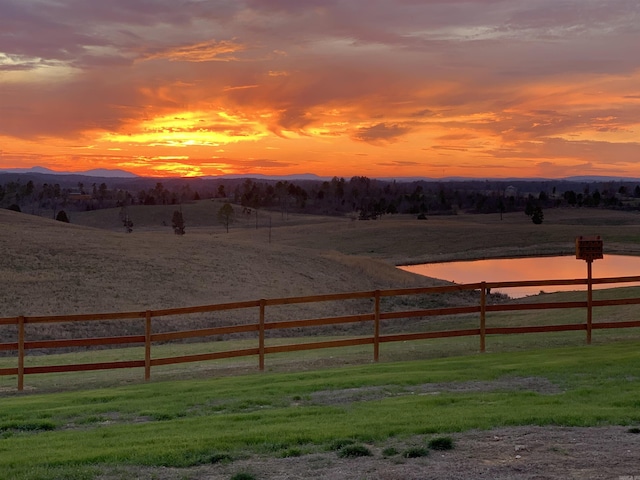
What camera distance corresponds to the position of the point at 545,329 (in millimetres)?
16312

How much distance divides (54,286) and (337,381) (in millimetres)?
28088

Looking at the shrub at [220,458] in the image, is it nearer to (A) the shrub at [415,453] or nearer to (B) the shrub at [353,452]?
(B) the shrub at [353,452]

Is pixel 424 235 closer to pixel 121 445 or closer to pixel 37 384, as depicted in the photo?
pixel 37 384

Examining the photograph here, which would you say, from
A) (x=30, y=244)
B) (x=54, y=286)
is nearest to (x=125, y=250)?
(x=30, y=244)

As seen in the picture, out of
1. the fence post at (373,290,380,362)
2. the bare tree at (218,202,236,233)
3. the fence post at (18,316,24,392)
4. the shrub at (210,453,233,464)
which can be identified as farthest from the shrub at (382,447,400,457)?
the bare tree at (218,202,236,233)

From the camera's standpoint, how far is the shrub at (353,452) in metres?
7.60

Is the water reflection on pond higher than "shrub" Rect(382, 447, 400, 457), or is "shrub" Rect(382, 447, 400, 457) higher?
"shrub" Rect(382, 447, 400, 457)

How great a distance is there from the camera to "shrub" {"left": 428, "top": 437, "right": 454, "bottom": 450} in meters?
7.75

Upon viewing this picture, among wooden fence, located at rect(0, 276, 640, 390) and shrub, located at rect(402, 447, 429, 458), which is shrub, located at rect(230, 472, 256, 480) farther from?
wooden fence, located at rect(0, 276, 640, 390)

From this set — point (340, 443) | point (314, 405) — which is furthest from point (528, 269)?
point (340, 443)

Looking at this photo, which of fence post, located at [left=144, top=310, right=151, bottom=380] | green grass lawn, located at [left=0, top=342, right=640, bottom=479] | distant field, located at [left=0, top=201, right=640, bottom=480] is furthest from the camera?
fence post, located at [left=144, top=310, right=151, bottom=380]

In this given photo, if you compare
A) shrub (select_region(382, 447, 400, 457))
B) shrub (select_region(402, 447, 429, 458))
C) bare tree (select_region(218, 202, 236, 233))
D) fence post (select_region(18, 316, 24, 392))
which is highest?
bare tree (select_region(218, 202, 236, 233))

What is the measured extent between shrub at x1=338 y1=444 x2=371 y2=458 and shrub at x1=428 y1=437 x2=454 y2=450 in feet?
2.29

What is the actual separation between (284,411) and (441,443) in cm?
291
